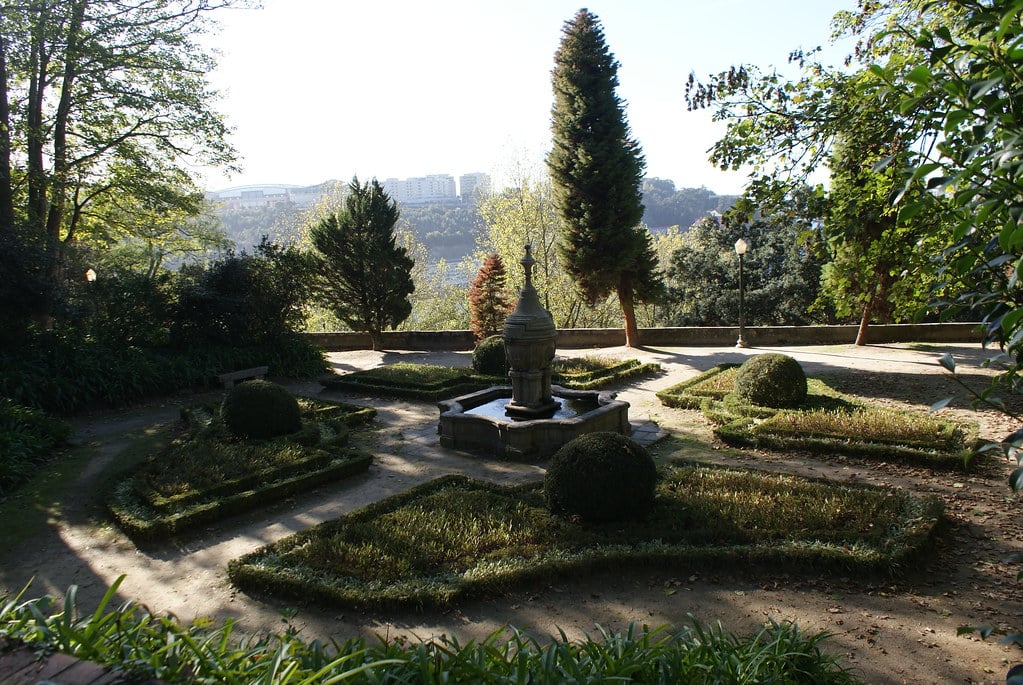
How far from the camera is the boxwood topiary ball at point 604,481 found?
6922 mm

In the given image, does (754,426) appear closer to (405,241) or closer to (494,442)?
(494,442)

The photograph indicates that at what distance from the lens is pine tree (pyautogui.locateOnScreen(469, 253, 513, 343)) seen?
848 inches

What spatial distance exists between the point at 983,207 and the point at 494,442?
880 centimetres

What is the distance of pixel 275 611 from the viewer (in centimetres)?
570

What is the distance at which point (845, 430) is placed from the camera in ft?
32.6

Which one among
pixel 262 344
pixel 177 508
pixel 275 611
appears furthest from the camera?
pixel 262 344

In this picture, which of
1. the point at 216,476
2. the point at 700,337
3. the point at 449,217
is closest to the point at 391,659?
the point at 216,476

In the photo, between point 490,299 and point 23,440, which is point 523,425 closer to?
point 23,440

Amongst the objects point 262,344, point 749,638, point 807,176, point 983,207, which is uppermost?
point 807,176

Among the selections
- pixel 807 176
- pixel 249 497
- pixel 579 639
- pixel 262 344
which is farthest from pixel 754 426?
pixel 262 344

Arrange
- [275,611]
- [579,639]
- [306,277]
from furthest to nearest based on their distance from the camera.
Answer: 1. [306,277]
2. [275,611]
3. [579,639]

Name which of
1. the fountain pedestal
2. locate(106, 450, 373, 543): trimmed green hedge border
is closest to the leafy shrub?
the fountain pedestal

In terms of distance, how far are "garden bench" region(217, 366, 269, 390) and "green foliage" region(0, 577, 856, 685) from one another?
11814 millimetres

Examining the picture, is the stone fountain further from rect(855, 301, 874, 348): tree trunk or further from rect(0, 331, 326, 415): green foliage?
rect(855, 301, 874, 348): tree trunk
